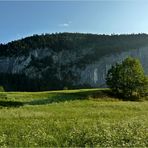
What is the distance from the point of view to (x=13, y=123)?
94.5 ft

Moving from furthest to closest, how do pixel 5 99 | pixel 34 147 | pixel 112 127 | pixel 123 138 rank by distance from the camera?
pixel 5 99 → pixel 112 127 → pixel 123 138 → pixel 34 147

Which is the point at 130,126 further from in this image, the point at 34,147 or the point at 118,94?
the point at 118,94

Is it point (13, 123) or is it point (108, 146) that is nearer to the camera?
point (108, 146)

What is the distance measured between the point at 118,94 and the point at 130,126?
48.5 m

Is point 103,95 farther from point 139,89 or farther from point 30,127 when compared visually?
point 30,127

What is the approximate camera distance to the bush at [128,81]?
7406 cm

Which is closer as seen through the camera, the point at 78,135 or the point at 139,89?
the point at 78,135

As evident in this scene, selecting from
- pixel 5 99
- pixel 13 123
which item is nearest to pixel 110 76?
pixel 5 99

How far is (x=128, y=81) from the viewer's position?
7488cm

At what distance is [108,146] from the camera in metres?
19.8

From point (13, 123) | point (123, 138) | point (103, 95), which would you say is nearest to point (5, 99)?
point (103, 95)

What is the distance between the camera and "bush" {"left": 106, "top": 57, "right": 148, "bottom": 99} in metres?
74.1

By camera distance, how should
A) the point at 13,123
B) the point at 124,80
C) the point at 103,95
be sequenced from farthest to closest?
the point at 124,80 → the point at 103,95 → the point at 13,123

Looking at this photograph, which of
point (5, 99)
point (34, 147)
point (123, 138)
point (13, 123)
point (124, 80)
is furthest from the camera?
point (124, 80)
